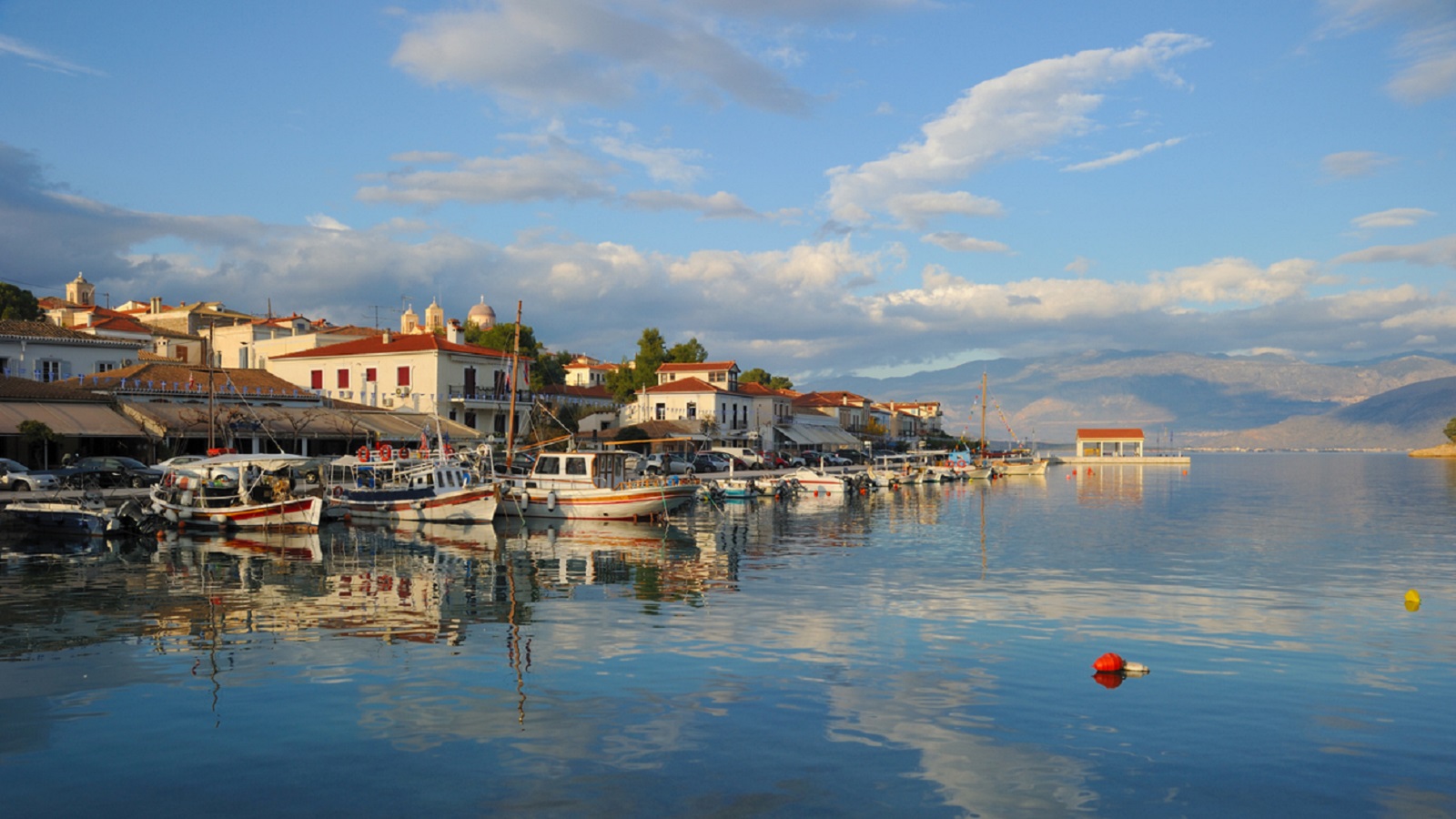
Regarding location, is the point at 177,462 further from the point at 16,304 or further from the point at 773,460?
the point at 773,460

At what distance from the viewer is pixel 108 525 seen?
36.4m

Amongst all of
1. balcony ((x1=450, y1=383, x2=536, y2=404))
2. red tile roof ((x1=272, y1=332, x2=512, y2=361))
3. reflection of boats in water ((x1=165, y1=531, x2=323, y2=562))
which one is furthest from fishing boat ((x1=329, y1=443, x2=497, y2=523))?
red tile roof ((x1=272, y1=332, x2=512, y2=361))

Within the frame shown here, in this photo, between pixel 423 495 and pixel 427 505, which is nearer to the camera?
pixel 427 505

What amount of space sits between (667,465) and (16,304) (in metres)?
50.3

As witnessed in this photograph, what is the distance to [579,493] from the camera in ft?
148

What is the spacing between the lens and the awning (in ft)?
154

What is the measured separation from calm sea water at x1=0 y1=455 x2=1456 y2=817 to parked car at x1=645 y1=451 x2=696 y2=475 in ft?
97.9

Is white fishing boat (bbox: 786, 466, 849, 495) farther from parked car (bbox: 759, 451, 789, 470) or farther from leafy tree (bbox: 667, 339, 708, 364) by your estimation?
leafy tree (bbox: 667, 339, 708, 364)

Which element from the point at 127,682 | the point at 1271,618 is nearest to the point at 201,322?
the point at 127,682

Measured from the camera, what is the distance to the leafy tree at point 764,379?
431 feet

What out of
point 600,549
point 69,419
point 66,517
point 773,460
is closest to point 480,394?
point 69,419

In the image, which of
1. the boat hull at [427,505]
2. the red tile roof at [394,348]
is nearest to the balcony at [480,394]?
the red tile roof at [394,348]

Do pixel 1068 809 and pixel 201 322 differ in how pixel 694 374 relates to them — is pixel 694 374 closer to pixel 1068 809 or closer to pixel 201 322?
pixel 201 322

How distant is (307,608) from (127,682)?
22.3 ft
